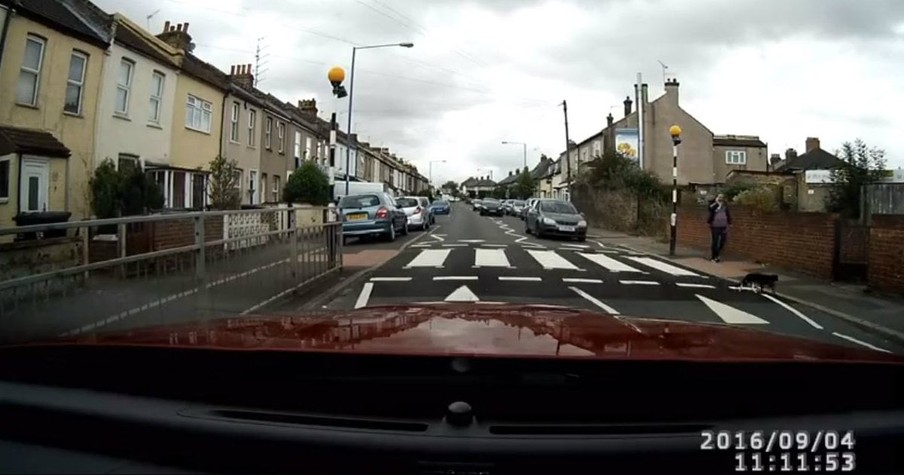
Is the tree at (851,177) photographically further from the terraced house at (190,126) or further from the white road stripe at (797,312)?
the terraced house at (190,126)

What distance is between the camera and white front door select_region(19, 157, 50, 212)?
14.2 metres

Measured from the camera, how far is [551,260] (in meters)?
16.7

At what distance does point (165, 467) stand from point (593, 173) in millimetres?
35504

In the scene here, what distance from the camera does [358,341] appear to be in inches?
100.0

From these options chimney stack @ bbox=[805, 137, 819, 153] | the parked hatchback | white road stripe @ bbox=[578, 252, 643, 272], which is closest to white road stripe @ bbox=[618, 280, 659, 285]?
white road stripe @ bbox=[578, 252, 643, 272]

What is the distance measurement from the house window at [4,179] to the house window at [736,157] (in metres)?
52.6

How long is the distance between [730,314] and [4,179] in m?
13.9

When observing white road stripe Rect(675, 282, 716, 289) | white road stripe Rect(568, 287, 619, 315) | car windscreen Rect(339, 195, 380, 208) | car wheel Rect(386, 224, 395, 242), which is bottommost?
white road stripe Rect(568, 287, 619, 315)

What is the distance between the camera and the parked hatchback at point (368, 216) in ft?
73.5

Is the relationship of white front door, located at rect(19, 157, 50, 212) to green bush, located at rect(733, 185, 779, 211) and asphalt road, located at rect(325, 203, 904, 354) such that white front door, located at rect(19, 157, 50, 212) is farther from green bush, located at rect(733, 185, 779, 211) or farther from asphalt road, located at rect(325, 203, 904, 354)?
green bush, located at rect(733, 185, 779, 211)

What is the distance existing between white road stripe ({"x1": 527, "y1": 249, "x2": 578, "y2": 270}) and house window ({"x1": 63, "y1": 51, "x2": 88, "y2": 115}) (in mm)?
11722

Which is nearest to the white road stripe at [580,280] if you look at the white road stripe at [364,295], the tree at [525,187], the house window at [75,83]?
the white road stripe at [364,295]

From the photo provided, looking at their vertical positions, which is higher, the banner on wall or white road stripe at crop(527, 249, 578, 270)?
the banner on wall

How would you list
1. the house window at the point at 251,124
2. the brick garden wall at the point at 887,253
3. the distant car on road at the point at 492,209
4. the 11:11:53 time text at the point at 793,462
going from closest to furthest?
the 11:11:53 time text at the point at 793,462, the brick garden wall at the point at 887,253, the house window at the point at 251,124, the distant car on road at the point at 492,209
